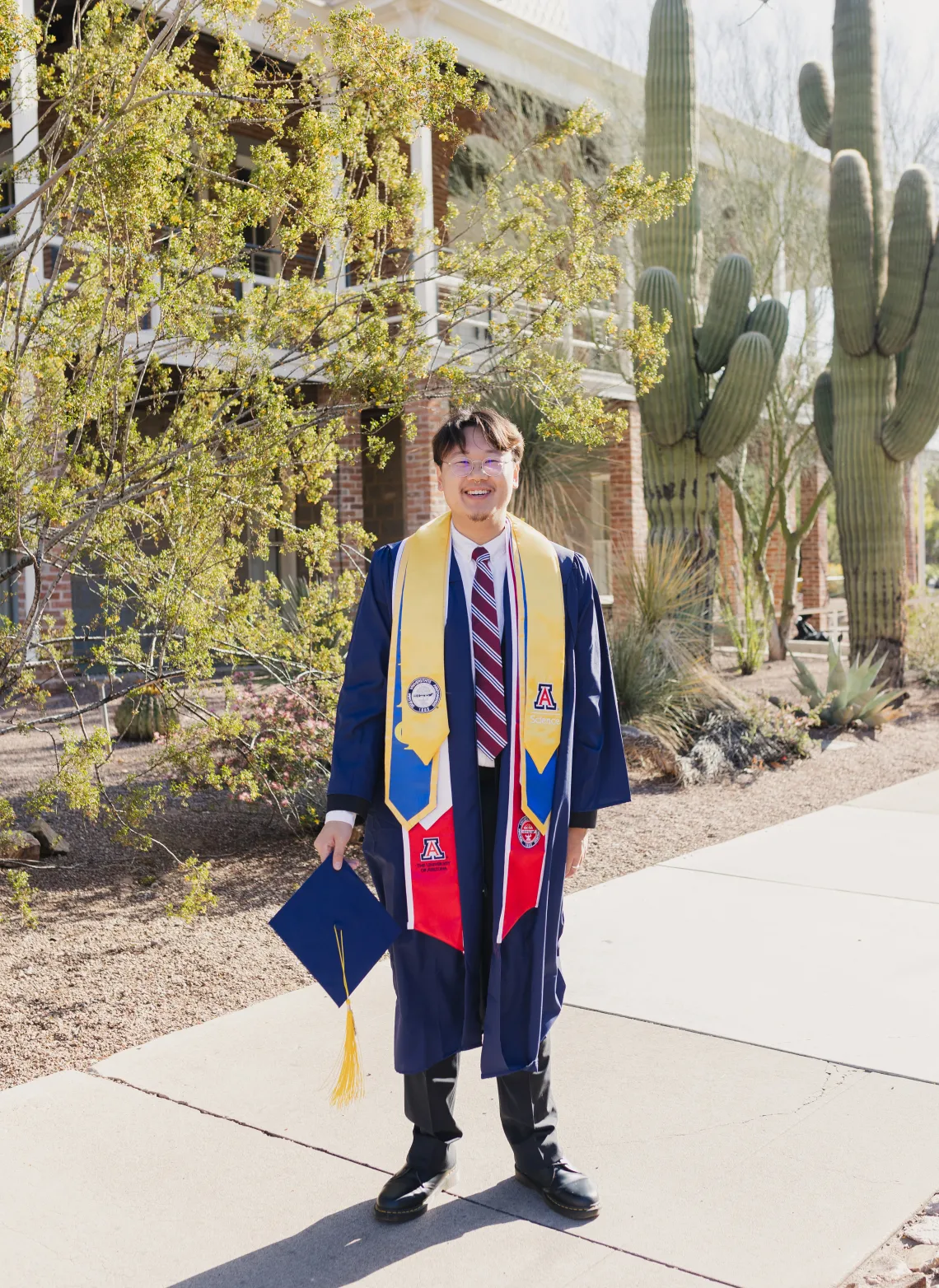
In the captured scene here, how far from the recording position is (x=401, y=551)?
3.26m

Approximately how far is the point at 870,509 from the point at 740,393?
5.58 feet

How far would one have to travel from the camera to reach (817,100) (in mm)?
12523

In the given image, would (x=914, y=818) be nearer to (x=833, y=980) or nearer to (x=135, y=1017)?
(x=833, y=980)

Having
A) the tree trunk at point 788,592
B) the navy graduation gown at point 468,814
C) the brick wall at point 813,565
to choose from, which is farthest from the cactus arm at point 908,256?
the brick wall at point 813,565

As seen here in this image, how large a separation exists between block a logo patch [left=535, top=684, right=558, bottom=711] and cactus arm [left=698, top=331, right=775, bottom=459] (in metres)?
8.44

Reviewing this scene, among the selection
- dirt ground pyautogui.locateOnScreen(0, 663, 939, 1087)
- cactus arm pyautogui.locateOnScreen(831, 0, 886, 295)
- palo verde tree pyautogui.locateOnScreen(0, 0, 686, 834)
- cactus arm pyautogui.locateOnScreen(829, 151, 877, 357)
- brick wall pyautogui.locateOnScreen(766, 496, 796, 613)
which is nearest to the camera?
dirt ground pyautogui.locateOnScreen(0, 663, 939, 1087)

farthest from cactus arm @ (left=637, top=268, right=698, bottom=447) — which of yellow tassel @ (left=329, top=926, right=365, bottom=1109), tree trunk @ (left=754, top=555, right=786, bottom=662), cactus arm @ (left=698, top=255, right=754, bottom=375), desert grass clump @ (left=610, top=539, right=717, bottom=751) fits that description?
yellow tassel @ (left=329, top=926, right=365, bottom=1109)

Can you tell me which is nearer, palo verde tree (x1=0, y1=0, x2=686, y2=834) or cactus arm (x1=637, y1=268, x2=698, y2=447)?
palo verde tree (x1=0, y1=0, x2=686, y2=834)

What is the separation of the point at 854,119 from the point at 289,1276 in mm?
11555

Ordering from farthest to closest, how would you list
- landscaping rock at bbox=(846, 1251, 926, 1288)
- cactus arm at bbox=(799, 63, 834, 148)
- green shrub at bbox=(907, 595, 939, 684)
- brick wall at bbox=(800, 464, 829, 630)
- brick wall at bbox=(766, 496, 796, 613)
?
brick wall at bbox=(800, 464, 829, 630) → brick wall at bbox=(766, 496, 796, 613) → green shrub at bbox=(907, 595, 939, 684) → cactus arm at bbox=(799, 63, 834, 148) → landscaping rock at bbox=(846, 1251, 926, 1288)

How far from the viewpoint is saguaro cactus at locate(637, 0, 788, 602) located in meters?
11.1

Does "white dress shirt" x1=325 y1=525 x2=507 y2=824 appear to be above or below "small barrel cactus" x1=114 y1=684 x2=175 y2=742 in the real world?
above

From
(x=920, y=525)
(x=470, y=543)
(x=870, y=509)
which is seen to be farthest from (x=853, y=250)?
(x=920, y=525)

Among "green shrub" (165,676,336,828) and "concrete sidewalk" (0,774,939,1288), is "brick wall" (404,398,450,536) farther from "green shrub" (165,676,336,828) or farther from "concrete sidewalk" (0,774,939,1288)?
"concrete sidewalk" (0,774,939,1288)
